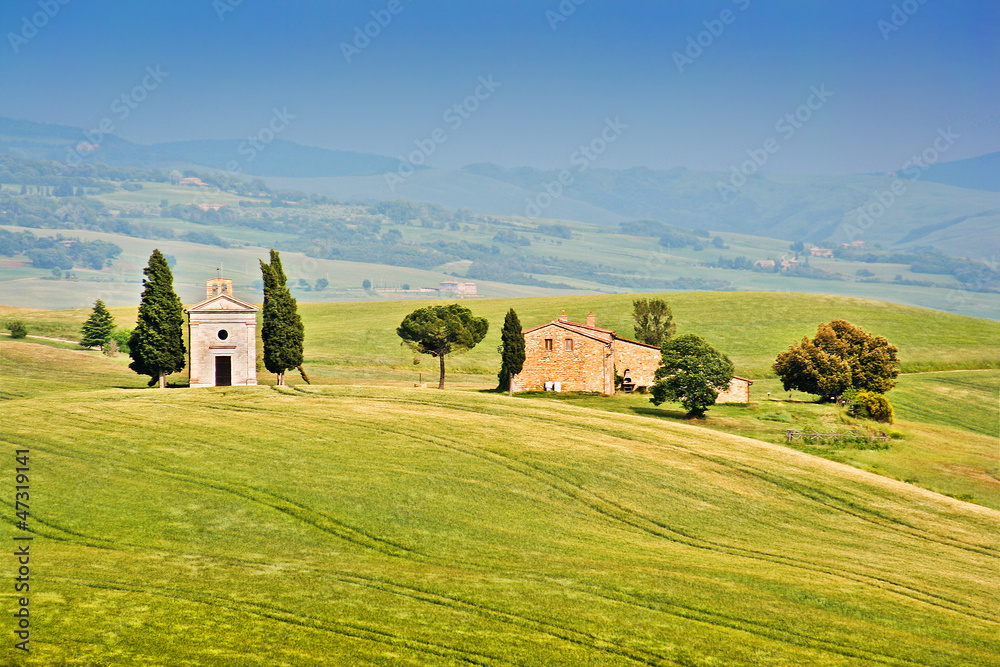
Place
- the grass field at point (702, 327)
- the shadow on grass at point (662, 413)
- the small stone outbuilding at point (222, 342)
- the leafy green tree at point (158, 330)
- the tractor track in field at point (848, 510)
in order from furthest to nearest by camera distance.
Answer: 1. the grass field at point (702, 327)
2. the shadow on grass at point (662, 413)
3. the small stone outbuilding at point (222, 342)
4. the leafy green tree at point (158, 330)
5. the tractor track in field at point (848, 510)

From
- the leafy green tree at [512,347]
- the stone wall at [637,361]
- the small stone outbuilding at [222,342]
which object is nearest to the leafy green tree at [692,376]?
the stone wall at [637,361]

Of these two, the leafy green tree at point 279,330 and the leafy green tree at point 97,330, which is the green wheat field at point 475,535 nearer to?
the leafy green tree at point 279,330

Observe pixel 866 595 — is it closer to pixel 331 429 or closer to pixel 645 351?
pixel 331 429

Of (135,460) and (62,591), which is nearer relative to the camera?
(62,591)

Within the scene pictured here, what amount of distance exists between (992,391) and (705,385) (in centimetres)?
5330

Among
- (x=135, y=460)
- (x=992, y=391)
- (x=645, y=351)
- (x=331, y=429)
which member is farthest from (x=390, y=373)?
(x=992, y=391)

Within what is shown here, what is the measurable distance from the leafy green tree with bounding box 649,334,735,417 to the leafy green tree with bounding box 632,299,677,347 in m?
32.9

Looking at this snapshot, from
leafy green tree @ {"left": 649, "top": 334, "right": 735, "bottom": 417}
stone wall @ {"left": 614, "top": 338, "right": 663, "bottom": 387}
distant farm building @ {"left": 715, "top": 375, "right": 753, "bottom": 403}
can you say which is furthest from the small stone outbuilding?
distant farm building @ {"left": 715, "top": 375, "right": 753, "bottom": 403}

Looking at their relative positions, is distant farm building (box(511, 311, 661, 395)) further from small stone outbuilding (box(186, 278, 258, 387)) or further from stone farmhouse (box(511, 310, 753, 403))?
small stone outbuilding (box(186, 278, 258, 387))

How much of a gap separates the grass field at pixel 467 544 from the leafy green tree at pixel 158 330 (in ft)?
27.2

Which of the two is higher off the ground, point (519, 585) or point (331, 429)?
point (331, 429)

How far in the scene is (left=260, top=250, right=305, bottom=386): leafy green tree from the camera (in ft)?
255

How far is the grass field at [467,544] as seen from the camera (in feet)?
92.5

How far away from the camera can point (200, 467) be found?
154 feet
